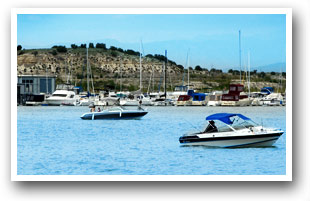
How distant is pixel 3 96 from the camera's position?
1460 centimetres

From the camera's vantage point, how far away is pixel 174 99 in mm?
78938

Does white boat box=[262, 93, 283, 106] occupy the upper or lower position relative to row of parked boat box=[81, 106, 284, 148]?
upper

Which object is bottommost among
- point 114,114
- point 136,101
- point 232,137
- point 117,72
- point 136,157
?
point 136,157

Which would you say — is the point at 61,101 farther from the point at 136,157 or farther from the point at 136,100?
the point at 136,157

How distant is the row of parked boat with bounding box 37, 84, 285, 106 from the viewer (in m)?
71.5

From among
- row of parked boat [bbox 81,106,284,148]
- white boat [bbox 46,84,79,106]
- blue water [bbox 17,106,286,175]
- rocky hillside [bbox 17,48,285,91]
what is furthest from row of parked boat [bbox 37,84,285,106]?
row of parked boat [bbox 81,106,284,148]

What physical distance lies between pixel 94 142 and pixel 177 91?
195ft

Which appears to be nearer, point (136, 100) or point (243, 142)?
point (243, 142)

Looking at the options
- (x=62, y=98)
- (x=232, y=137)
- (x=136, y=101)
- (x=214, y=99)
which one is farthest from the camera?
(x=214, y=99)

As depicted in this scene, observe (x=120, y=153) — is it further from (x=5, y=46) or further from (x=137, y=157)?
(x=5, y=46)

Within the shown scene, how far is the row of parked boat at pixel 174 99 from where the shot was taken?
71.5m

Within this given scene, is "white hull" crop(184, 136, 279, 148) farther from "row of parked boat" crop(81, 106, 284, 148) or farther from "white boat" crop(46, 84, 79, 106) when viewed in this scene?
"white boat" crop(46, 84, 79, 106)

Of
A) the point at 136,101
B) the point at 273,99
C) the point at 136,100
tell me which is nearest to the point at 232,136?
the point at 136,101

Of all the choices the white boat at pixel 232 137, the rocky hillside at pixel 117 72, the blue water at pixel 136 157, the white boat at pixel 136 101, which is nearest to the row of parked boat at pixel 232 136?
the white boat at pixel 232 137
